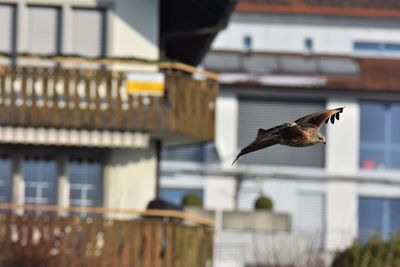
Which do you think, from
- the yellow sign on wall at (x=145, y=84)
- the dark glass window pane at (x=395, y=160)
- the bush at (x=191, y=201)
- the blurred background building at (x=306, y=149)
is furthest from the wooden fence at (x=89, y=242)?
the dark glass window pane at (x=395, y=160)

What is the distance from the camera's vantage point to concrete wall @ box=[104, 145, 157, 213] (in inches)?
1344

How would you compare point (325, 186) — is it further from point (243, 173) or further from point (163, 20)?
point (163, 20)

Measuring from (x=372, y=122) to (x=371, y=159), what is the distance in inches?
54.2

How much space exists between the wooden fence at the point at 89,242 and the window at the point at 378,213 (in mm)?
39563

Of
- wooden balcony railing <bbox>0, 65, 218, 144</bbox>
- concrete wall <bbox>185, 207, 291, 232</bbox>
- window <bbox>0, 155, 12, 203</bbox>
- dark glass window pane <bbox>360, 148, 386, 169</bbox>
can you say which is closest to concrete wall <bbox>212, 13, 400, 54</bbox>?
dark glass window pane <bbox>360, 148, 386, 169</bbox>

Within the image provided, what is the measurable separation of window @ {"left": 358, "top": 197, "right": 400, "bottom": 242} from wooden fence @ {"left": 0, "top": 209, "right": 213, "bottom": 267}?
39563mm

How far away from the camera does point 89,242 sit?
98.8ft

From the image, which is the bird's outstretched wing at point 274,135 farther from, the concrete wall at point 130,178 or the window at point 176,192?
the window at point 176,192

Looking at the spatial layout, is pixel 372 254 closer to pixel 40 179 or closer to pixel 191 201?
pixel 40 179

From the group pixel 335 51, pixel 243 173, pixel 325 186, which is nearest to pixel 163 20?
pixel 243 173

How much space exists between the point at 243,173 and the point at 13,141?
3371 cm

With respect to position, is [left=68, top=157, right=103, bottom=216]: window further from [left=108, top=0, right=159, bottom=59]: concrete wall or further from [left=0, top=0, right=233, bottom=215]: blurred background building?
[left=108, top=0, right=159, bottom=59]: concrete wall

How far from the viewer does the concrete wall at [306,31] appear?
77312mm

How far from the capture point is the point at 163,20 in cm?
3609
